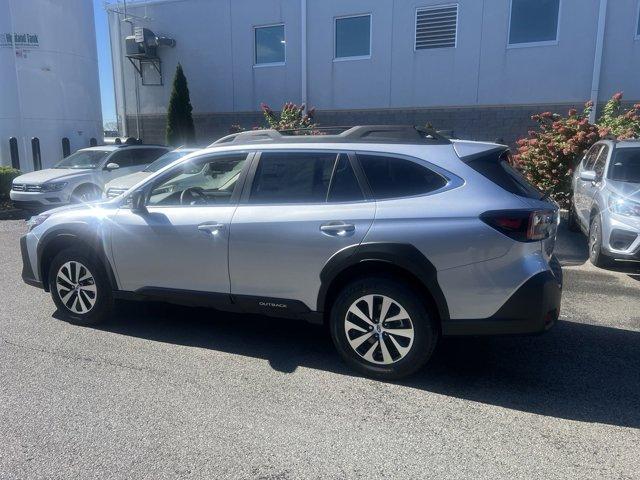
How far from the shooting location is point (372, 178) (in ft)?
12.9

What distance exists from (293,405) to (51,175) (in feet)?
33.9

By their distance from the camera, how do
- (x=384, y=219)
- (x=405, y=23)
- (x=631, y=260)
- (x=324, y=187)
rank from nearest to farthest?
(x=384, y=219)
(x=324, y=187)
(x=631, y=260)
(x=405, y=23)

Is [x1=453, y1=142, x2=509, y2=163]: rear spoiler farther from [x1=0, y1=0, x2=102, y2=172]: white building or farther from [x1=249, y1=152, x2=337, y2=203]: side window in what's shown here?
[x1=0, y1=0, x2=102, y2=172]: white building

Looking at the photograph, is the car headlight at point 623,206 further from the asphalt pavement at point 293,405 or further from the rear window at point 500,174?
the rear window at point 500,174

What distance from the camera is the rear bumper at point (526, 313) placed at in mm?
3514

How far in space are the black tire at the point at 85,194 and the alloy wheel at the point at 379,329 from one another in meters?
9.65

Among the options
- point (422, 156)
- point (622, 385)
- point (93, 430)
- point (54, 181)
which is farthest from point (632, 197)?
point (54, 181)

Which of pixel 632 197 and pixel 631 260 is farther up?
pixel 632 197

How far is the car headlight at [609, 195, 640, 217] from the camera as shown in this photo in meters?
6.07

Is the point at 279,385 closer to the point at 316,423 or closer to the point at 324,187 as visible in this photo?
the point at 316,423

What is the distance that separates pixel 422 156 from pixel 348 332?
1.40 metres

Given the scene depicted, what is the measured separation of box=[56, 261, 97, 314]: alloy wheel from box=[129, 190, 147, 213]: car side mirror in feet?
2.62

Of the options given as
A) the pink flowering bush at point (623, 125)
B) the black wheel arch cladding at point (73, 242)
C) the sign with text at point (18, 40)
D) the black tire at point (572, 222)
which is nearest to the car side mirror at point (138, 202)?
the black wheel arch cladding at point (73, 242)

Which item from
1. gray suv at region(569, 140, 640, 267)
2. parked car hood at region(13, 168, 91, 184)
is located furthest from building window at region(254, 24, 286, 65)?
gray suv at region(569, 140, 640, 267)
